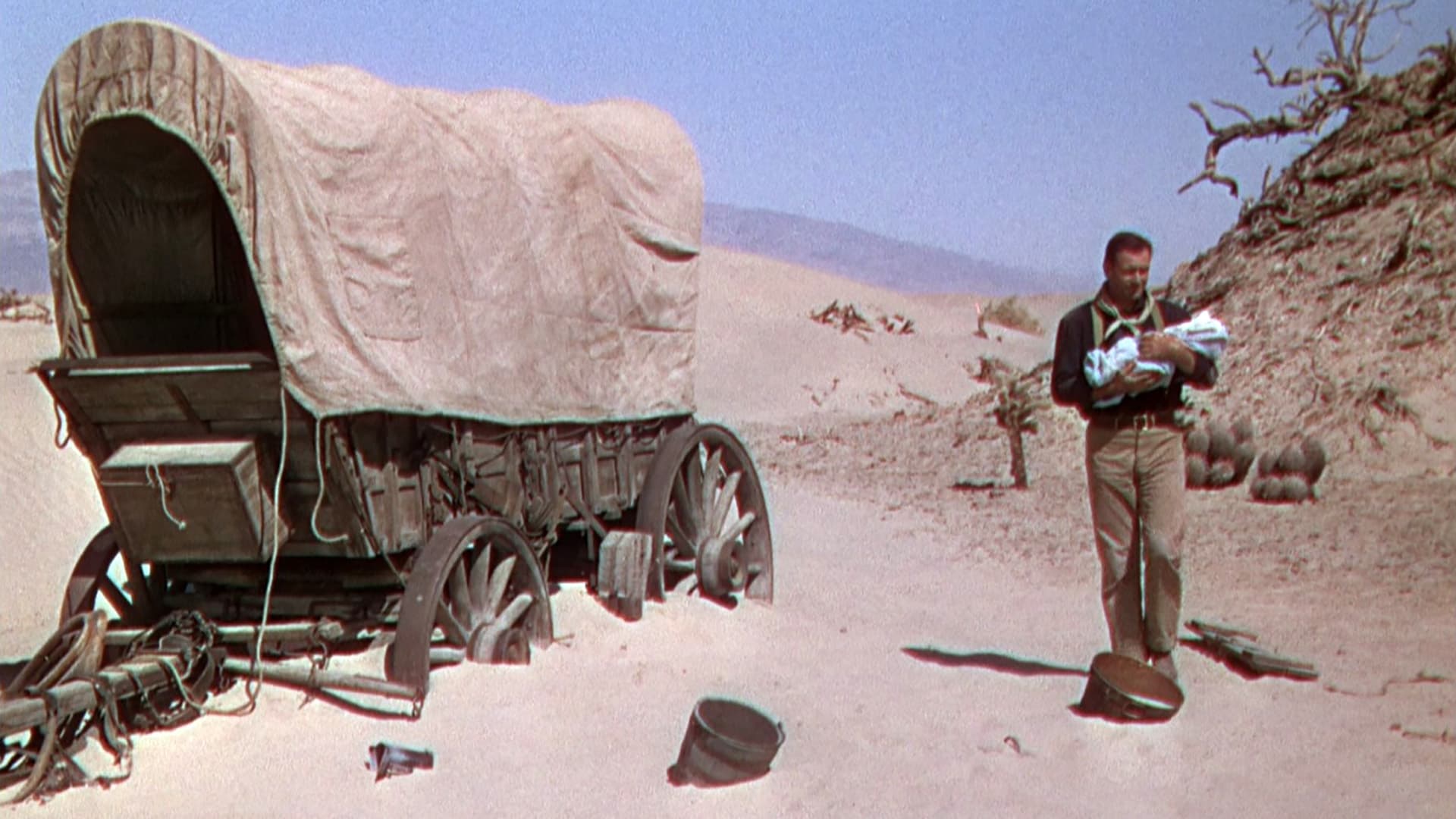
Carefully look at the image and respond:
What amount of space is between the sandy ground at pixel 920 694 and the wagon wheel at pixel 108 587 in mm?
1026

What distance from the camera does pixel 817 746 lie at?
5.09m

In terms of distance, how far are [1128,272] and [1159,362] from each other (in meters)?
0.42

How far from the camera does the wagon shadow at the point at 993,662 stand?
20.8ft

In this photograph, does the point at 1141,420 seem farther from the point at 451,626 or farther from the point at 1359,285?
the point at 1359,285

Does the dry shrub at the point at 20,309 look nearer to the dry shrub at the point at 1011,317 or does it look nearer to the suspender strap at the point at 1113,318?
the suspender strap at the point at 1113,318

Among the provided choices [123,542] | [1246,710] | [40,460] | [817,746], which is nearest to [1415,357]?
[1246,710]

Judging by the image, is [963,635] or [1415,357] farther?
[1415,357]

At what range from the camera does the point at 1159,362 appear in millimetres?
5211

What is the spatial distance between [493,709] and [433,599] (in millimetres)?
488

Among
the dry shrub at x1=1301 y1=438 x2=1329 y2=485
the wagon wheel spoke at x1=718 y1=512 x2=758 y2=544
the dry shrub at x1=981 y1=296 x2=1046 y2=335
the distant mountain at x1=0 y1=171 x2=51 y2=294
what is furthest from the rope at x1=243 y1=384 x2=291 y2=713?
the distant mountain at x1=0 y1=171 x2=51 y2=294

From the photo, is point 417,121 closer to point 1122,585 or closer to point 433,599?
point 433,599

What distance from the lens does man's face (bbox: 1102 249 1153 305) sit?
17.6 feet

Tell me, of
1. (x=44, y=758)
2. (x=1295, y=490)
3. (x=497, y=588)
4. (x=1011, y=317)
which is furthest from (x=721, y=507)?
(x=1011, y=317)

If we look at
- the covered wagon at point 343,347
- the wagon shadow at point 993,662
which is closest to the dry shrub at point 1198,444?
the wagon shadow at point 993,662
